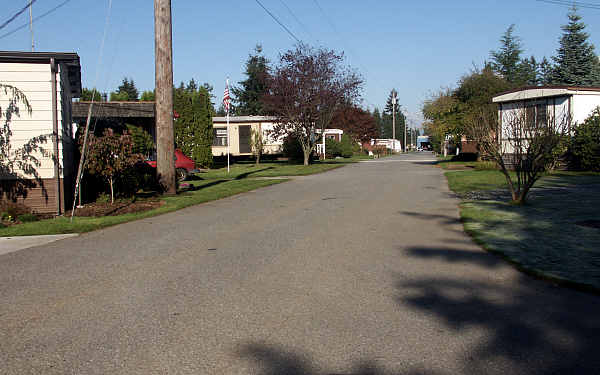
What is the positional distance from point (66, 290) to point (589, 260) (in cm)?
611

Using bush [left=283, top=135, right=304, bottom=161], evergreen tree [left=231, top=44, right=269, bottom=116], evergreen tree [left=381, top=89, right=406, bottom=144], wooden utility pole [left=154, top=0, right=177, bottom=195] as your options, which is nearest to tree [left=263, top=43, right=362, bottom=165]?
bush [left=283, top=135, right=304, bottom=161]

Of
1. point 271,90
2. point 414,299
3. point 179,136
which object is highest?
point 271,90

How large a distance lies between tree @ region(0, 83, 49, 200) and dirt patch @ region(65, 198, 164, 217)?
0.98 meters

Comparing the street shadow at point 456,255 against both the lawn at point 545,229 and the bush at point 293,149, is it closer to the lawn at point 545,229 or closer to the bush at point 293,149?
the lawn at point 545,229

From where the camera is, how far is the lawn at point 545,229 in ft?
20.5

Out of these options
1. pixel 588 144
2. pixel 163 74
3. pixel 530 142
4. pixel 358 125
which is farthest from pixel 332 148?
pixel 530 142

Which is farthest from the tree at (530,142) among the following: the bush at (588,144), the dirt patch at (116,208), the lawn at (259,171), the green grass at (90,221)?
the lawn at (259,171)

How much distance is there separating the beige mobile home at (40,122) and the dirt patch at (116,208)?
589 mm

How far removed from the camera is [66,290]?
18.4 feet

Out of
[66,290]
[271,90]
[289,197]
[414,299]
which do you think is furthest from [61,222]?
[271,90]

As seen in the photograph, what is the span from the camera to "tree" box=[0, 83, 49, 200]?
11430 mm

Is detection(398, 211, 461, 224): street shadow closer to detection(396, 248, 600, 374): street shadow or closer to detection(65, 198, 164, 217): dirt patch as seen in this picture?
detection(396, 248, 600, 374): street shadow

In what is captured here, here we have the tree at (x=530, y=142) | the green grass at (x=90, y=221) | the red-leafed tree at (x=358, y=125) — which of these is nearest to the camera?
the green grass at (x=90, y=221)

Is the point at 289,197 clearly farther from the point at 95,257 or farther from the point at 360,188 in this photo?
the point at 95,257
